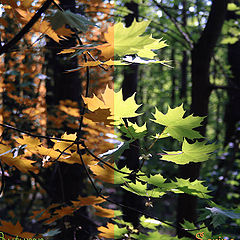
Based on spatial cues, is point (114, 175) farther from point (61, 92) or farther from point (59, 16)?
point (61, 92)

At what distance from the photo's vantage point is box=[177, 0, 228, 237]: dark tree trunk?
2.16 metres

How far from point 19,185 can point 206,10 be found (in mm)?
3888

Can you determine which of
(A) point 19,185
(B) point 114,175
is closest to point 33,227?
(A) point 19,185

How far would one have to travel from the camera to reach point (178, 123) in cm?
96

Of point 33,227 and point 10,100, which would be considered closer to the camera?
point 10,100

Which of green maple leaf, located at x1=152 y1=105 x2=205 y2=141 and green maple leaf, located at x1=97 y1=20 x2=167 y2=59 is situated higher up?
green maple leaf, located at x1=97 y1=20 x2=167 y2=59

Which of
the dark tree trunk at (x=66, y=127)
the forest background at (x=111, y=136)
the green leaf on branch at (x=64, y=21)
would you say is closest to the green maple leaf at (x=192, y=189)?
the forest background at (x=111, y=136)

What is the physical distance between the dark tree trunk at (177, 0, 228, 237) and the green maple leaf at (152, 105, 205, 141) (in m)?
1.27

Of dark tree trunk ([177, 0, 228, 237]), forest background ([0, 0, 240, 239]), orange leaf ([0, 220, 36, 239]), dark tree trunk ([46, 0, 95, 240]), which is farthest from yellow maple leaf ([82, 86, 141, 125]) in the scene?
dark tree trunk ([46, 0, 95, 240])

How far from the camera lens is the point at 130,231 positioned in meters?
1.48

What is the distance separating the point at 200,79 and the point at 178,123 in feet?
4.87

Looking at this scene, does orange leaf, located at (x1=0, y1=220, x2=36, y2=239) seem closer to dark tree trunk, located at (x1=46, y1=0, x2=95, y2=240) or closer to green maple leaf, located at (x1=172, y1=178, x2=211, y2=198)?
green maple leaf, located at (x1=172, y1=178, x2=211, y2=198)

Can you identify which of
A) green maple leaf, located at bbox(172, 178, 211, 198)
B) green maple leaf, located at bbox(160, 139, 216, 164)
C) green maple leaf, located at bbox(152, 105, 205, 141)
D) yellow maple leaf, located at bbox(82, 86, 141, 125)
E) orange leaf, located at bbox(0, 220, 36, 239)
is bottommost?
orange leaf, located at bbox(0, 220, 36, 239)

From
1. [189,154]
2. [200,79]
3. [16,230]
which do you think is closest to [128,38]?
[189,154]
